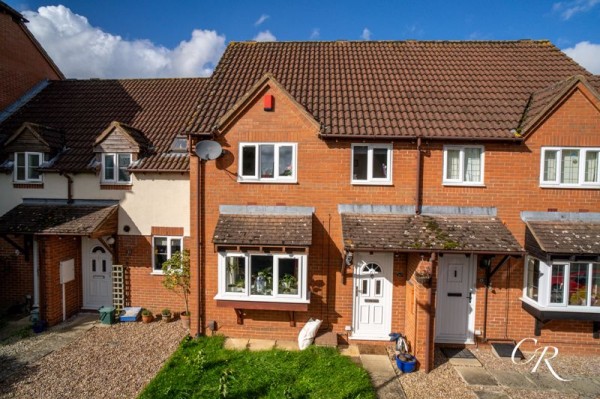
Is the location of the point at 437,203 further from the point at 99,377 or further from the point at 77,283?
the point at 77,283

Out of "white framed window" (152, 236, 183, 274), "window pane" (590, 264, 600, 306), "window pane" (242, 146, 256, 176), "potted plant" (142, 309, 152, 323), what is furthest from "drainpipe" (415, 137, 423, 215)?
"potted plant" (142, 309, 152, 323)

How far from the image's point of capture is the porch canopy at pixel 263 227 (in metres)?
9.46

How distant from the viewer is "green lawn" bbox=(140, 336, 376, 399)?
295 inches

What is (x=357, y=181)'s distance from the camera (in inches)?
400

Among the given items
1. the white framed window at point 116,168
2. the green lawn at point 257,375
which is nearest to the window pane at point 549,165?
the green lawn at point 257,375

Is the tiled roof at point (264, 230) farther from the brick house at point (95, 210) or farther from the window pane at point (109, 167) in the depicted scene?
the window pane at point (109, 167)

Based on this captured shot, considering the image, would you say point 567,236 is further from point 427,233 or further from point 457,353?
point 457,353

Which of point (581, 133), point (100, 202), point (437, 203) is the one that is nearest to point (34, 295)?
point (100, 202)

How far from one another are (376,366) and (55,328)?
1032 cm

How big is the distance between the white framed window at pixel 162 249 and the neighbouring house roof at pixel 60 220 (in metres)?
1.56

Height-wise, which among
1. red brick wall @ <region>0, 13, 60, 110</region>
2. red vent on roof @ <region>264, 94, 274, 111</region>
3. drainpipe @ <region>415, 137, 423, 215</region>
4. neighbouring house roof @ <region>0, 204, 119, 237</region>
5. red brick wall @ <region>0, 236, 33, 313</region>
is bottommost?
red brick wall @ <region>0, 236, 33, 313</region>

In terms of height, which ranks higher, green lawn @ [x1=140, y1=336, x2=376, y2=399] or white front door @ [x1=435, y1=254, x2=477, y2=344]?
white front door @ [x1=435, y1=254, x2=477, y2=344]

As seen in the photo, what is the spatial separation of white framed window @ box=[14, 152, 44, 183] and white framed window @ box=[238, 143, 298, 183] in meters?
8.11

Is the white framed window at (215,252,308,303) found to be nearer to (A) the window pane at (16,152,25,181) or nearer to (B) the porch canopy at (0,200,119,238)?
(B) the porch canopy at (0,200,119,238)
